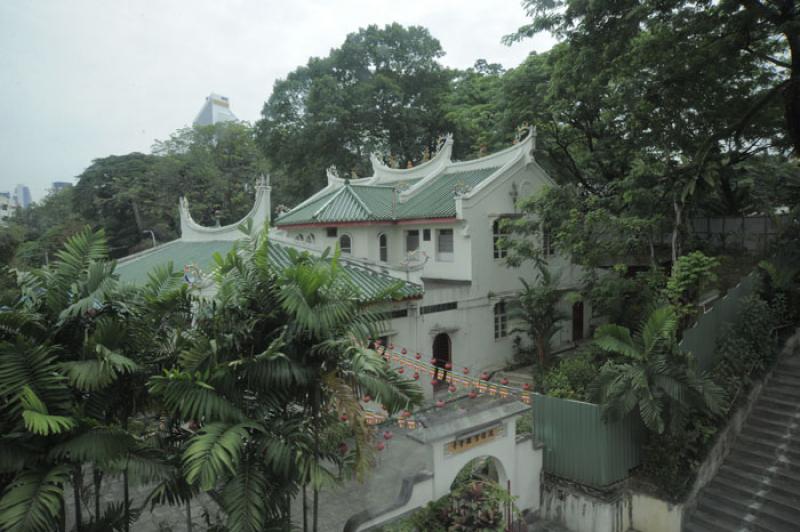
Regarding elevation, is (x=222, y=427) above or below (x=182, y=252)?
below

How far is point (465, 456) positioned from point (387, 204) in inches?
541

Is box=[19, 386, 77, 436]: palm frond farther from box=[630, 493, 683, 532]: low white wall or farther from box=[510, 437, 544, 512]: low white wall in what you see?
box=[630, 493, 683, 532]: low white wall

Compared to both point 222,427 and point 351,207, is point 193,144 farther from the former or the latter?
point 222,427

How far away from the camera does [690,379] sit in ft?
30.0

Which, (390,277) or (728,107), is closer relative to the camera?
(390,277)

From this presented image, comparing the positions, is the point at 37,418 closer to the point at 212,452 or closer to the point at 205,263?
the point at 212,452

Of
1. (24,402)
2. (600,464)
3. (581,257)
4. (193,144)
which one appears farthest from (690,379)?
(193,144)

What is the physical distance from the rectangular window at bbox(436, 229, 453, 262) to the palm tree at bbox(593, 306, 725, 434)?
9.20 m

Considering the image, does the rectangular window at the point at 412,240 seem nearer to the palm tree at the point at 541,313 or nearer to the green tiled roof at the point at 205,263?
the green tiled roof at the point at 205,263

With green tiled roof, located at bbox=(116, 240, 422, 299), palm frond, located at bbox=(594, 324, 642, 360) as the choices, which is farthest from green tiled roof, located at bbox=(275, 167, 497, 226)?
palm frond, located at bbox=(594, 324, 642, 360)

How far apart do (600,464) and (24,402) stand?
357 inches

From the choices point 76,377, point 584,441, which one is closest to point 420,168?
point 584,441

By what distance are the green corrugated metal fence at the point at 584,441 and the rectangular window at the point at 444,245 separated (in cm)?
871

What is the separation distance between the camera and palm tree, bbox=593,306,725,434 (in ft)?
29.6
